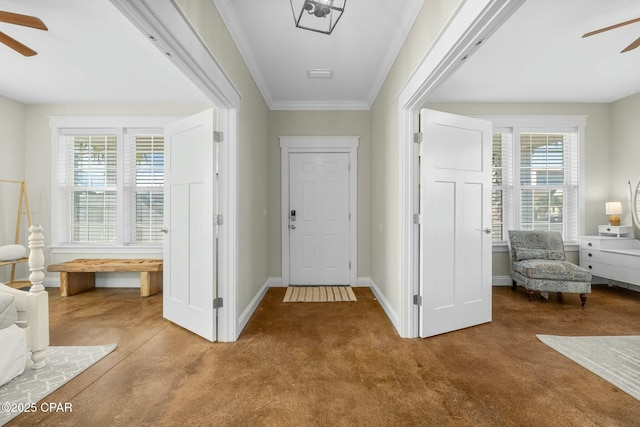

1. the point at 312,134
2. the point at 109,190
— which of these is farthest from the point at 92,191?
the point at 312,134

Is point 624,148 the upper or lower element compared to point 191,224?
upper

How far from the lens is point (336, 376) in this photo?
Answer: 1990 millimetres

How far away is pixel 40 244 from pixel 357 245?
3.39 m

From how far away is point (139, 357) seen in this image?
2256mm

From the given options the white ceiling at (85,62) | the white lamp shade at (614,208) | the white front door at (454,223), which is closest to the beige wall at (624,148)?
the white lamp shade at (614,208)

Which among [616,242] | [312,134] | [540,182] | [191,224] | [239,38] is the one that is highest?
[239,38]

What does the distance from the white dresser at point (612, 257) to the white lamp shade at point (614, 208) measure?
336 millimetres

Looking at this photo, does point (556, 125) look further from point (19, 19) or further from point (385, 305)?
point (19, 19)

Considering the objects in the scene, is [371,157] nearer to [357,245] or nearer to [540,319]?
[357,245]

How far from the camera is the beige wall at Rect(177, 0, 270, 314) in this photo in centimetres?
202

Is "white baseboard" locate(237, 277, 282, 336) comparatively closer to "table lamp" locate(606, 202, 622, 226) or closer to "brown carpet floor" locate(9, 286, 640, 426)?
"brown carpet floor" locate(9, 286, 640, 426)

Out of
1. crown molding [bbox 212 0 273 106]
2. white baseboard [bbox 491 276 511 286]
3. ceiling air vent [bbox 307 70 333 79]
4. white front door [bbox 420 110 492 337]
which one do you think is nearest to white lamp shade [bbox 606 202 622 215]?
white baseboard [bbox 491 276 511 286]

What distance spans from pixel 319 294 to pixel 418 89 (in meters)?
2.69

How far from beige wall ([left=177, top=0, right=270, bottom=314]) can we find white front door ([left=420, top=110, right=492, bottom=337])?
166cm
